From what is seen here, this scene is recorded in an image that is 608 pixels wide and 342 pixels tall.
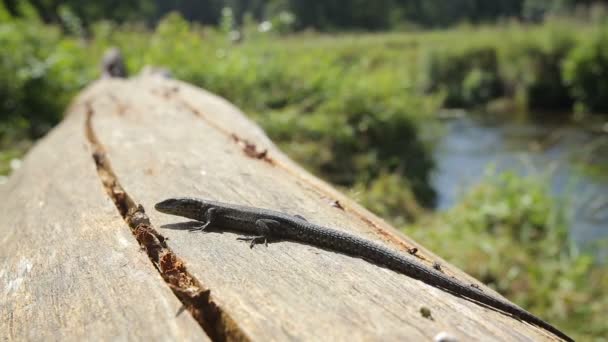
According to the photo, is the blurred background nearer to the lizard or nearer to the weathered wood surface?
the weathered wood surface

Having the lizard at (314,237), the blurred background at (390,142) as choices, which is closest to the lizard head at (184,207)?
the lizard at (314,237)

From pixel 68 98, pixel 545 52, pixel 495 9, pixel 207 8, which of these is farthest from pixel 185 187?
pixel 495 9

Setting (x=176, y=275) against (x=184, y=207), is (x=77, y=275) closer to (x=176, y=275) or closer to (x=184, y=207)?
(x=176, y=275)

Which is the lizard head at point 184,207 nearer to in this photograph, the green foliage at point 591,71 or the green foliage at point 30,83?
the green foliage at point 30,83

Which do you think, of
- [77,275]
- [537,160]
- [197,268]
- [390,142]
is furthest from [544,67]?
[77,275]

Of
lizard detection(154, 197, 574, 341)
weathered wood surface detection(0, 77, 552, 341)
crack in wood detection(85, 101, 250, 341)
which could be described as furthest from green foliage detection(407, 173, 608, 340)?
crack in wood detection(85, 101, 250, 341)
